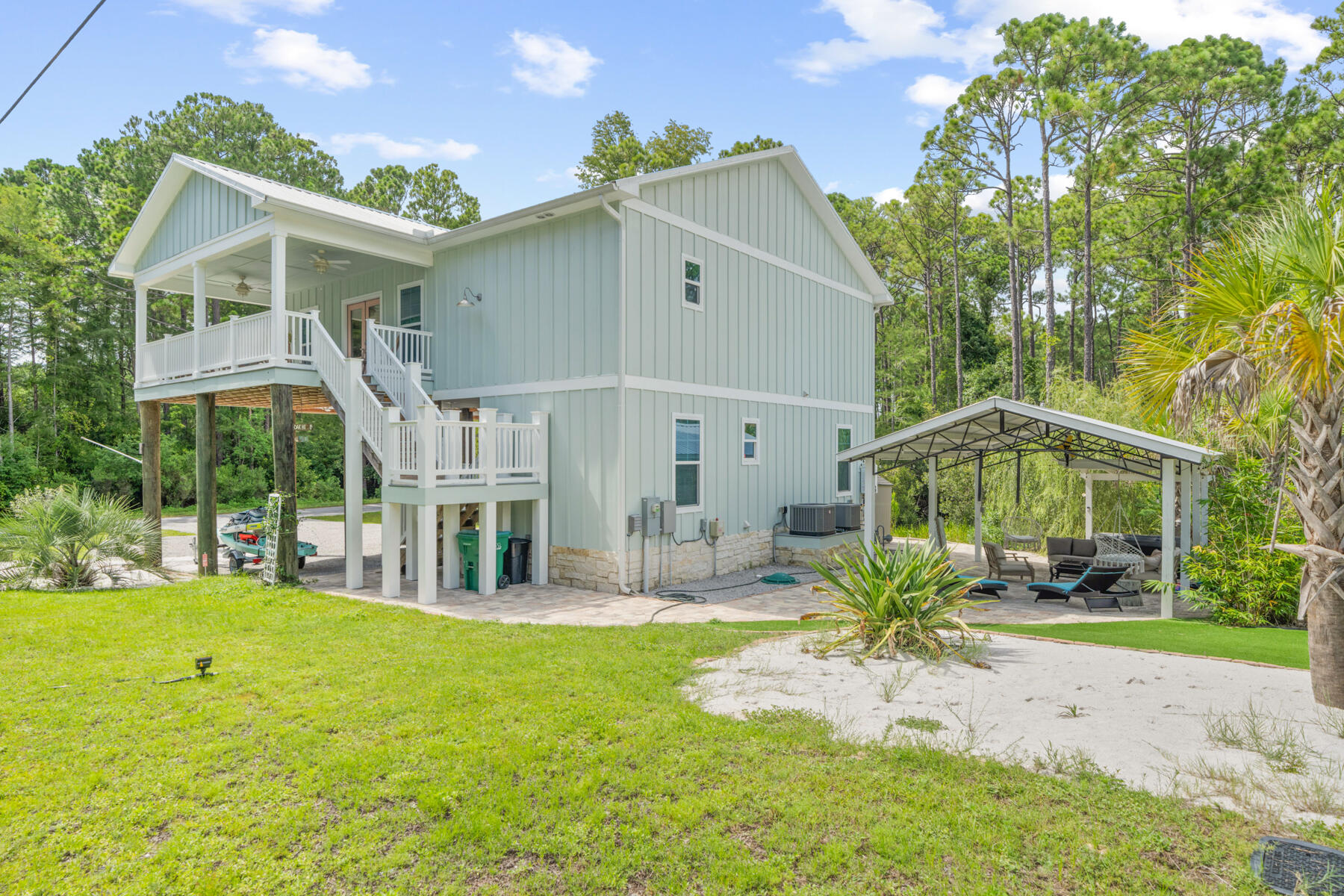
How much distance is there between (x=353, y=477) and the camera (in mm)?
11273

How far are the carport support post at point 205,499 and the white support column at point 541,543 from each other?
19.6 feet

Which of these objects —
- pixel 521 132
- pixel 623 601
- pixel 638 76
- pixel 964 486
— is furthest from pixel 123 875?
pixel 964 486

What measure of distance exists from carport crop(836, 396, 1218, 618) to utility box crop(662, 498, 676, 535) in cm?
305

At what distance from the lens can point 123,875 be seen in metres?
3.26

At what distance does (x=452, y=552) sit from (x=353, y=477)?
190 cm

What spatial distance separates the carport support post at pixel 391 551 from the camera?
1055cm

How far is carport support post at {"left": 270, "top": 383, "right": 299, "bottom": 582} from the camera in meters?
11.2

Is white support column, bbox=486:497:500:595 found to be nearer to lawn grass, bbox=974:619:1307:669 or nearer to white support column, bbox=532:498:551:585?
white support column, bbox=532:498:551:585

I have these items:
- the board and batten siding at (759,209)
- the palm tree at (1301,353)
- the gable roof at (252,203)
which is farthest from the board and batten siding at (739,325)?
the palm tree at (1301,353)

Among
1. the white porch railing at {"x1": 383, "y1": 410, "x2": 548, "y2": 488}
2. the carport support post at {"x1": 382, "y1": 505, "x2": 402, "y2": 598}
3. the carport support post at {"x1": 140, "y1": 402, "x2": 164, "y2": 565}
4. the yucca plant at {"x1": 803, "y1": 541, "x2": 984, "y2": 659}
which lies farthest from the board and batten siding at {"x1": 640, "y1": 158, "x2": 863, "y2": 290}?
the carport support post at {"x1": 140, "y1": 402, "x2": 164, "y2": 565}

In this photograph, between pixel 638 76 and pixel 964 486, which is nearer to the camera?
pixel 638 76

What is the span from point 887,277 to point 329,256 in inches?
1039

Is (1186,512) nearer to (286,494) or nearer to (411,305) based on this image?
(286,494)

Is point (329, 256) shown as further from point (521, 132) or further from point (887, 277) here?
point (887, 277)
